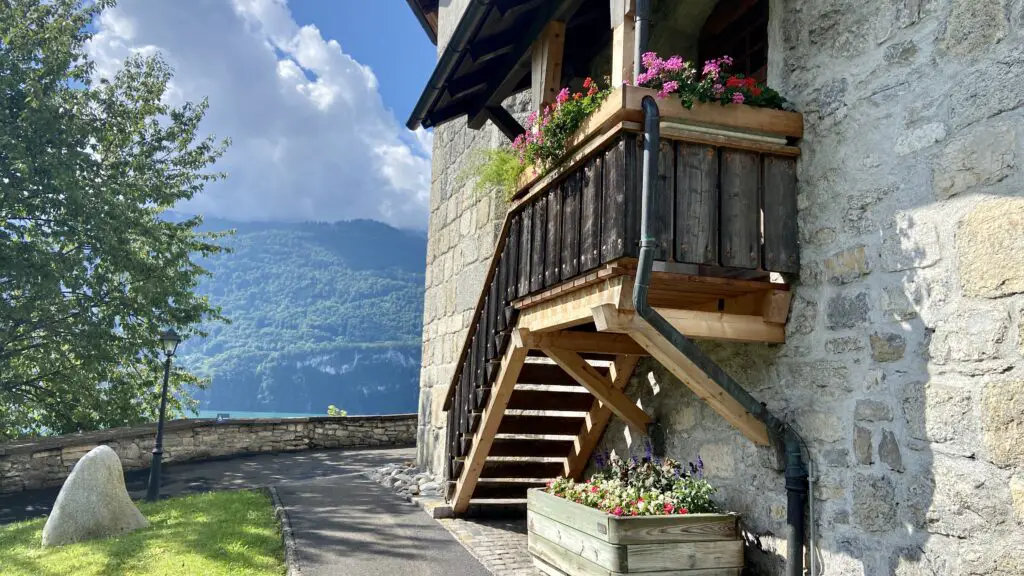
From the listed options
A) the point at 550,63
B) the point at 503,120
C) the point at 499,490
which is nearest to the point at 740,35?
the point at 550,63

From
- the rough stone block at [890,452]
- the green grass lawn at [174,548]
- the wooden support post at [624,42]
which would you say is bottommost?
the green grass lawn at [174,548]

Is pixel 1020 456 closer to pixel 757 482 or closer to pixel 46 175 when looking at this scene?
pixel 757 482

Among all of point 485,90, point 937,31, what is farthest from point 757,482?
point 485,90

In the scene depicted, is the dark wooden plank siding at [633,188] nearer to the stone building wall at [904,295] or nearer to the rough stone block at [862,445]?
the stone building wall at [904,295]

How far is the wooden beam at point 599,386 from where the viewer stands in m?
5.44

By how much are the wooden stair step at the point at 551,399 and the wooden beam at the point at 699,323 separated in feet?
8.61

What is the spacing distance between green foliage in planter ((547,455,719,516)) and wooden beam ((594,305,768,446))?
1.80 feet

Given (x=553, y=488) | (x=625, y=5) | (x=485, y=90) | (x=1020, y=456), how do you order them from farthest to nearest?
(x=485, y=90)
(x=553, y=488)
(x=625, y=5)
(x=1020, y=456)

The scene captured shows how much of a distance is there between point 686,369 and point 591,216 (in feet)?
3.25

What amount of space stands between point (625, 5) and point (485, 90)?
295 centimetres

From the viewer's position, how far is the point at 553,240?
187 inches

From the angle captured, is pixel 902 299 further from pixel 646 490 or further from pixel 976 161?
pixel 646 490

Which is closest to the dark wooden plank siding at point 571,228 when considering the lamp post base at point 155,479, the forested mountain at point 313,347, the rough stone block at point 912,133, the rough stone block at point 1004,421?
the rough stone block at point 912,133

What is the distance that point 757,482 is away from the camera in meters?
4.34
